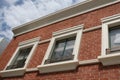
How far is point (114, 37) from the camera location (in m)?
6.32

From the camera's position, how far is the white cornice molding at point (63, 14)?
320 inches

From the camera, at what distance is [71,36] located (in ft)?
25.3

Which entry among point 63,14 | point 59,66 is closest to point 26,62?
point 59,66

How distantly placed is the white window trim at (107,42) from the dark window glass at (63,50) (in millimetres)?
1430

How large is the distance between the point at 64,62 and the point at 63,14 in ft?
12.4

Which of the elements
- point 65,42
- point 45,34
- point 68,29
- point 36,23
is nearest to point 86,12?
point 68,29

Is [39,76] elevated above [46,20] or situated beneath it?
situated beneath

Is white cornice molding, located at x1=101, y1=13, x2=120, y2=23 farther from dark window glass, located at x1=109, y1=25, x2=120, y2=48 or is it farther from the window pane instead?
the window pane

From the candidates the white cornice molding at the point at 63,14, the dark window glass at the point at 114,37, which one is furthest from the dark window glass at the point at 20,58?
the dark window glass at the point at 114,37

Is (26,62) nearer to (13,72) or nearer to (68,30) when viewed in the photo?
(13,72)

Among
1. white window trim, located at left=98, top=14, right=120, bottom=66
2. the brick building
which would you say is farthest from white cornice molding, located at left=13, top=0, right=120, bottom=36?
white window trim, located at left=98, top=14, right=120, bottom=66

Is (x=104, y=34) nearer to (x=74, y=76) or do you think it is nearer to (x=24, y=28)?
(x=74, y=76)

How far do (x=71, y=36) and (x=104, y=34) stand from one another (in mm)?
1775

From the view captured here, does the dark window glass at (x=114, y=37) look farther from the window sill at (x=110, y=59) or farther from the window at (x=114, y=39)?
the window sill at (x=110, y=59)
